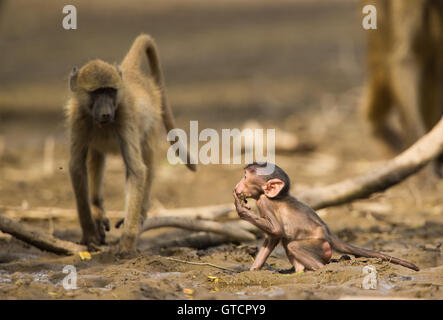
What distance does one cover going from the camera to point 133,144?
595cm

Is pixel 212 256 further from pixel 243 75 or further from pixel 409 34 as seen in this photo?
pixel 243 75

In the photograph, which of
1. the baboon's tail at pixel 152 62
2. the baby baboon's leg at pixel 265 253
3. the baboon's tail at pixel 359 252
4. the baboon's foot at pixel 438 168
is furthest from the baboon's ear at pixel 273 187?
the baboon's foot at pixel 438 168

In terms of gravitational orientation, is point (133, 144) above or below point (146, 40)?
below

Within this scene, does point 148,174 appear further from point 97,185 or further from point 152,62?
point 152,62

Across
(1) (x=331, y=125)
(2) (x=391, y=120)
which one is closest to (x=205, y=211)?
(2) (x=391, y=120)

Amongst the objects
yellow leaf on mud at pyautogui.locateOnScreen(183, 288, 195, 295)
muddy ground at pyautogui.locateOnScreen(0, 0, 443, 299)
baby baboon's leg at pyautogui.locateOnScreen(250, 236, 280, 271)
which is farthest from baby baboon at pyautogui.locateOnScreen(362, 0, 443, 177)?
yellow leaf on mud at pyautogui.locateOnScreen(183, 288, 195, 295)

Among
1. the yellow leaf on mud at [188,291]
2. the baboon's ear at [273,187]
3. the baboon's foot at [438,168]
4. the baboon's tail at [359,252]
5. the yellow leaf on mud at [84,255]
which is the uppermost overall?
the baboon's ear at [273,187]

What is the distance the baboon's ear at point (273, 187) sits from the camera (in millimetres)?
4906

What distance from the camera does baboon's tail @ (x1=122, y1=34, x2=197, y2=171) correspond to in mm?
6641

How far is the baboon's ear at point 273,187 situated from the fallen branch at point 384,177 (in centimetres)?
127

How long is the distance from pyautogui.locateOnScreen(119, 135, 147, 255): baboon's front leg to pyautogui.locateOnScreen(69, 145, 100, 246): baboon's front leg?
0.34 m

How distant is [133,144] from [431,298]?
2748 millimetres

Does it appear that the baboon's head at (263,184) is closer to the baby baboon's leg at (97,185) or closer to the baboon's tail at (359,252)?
the baboon's tail at (359,252)

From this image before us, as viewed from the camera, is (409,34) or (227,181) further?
(227,181)
